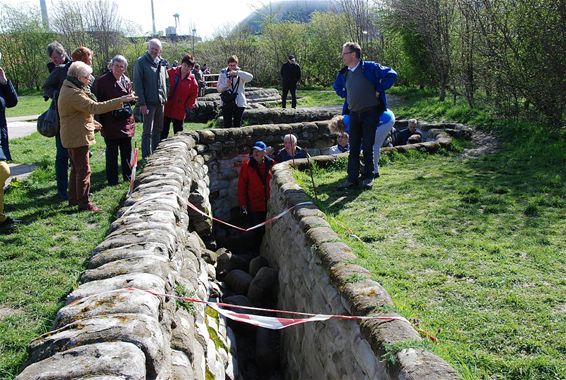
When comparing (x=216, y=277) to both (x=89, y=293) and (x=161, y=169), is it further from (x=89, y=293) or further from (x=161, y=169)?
(x=89, y=293)

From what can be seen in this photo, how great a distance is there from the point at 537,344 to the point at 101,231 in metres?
4.23

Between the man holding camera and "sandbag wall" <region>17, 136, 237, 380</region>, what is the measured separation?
196 inches

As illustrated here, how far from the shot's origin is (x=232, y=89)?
10.2 meters

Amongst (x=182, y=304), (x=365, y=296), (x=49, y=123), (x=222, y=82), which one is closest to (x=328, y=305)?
(x=365, y=296)

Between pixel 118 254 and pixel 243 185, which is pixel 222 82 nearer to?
pixel 243 185

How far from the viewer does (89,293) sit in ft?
9.20

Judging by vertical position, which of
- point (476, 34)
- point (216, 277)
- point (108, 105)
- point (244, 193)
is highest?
point (476, 34)

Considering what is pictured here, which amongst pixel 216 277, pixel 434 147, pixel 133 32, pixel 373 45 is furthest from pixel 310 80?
pixel 216 277

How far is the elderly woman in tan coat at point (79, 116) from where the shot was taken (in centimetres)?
557

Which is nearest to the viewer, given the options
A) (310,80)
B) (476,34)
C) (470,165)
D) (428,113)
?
(470,165)

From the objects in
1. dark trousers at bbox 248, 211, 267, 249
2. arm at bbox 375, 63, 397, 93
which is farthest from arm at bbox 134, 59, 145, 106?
arm at bbox 375, 63, 397, 93

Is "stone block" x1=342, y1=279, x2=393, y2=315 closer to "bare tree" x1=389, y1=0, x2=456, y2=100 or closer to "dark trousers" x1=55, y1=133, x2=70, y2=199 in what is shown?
"dark trousers" x1=55, y1=133, x2=70, y2=199

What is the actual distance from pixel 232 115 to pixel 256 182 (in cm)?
299

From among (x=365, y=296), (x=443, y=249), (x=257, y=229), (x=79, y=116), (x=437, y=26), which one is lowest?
(x=257, y=229)
